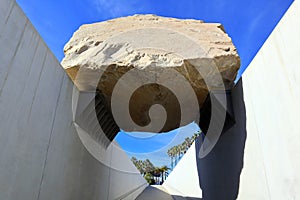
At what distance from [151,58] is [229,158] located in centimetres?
189

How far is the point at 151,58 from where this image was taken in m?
2.72

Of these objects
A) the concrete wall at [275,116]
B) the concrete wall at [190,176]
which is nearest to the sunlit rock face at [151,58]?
the concrete wall at [275,116]

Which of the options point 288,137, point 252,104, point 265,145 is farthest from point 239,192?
point 288,137

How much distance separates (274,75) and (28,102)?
7.25ft

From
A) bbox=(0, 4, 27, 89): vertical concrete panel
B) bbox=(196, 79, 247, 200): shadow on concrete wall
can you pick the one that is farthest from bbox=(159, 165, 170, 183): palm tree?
bbox=(0, 4, 27, 89): vertical concrete panel

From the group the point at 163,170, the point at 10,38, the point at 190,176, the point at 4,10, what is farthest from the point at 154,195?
the point at 163,170

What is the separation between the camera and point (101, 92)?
124 inches

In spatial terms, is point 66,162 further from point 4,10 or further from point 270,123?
point 270,123

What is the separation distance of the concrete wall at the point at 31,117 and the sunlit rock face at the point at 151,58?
48 centimetres

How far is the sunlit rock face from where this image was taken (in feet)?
8.79

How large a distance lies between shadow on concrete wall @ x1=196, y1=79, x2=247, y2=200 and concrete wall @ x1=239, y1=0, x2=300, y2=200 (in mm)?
217

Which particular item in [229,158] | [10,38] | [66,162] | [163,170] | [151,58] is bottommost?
[66,162]

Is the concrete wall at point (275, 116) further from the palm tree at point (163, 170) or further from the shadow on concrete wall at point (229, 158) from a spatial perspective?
the palm tree at point (163, 170)

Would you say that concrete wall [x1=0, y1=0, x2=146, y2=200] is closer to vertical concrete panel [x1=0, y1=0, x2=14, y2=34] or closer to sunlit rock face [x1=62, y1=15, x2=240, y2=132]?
vertical concrete panel [x1=0, y1=0, x2=14, y2=34]
